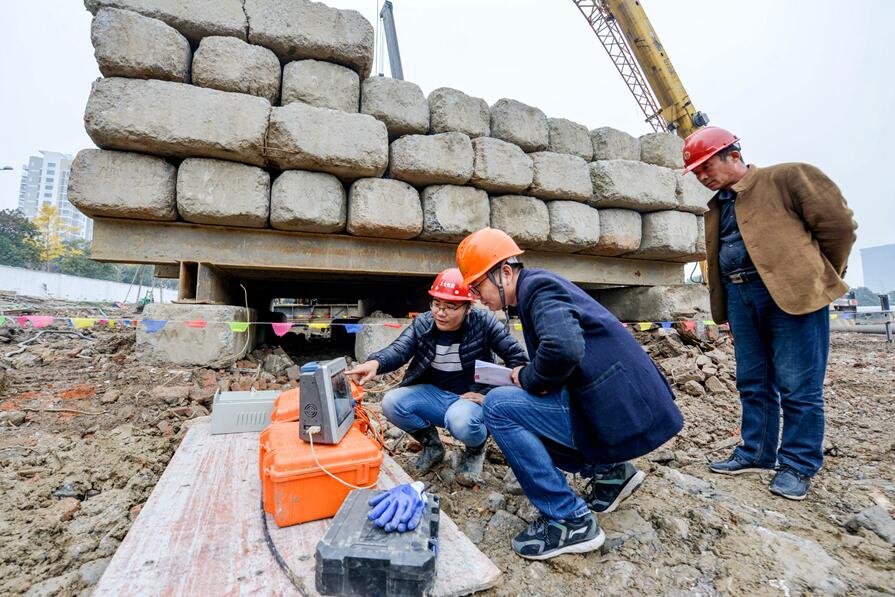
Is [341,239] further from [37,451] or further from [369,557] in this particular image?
[369,557]

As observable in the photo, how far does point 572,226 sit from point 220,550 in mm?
3891

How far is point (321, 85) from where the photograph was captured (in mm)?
3660

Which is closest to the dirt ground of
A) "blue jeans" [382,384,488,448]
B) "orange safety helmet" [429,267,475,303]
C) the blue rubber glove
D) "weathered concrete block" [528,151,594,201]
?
"blue jeans" [382,384,488,448]

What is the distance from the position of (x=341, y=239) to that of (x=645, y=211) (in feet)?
11.1

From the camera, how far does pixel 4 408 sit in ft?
9.22

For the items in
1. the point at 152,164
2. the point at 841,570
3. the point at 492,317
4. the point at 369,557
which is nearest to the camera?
the point at 369,557

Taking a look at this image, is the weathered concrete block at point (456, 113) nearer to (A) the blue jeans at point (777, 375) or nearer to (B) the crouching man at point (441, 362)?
(B) the crouching man at point (441, 362)

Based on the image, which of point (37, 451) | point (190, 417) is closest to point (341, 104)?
point (190, 417)

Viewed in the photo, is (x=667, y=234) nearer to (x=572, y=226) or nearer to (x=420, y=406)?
(x=572, y=226)

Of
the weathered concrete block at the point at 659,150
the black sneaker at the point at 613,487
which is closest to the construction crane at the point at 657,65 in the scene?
the weathered concrete block at the point at 659,150

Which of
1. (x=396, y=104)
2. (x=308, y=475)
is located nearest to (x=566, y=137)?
(x=396, y=104)

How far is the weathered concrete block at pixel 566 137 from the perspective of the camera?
4.52m

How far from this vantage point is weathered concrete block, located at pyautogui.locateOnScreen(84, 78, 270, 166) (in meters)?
3.07

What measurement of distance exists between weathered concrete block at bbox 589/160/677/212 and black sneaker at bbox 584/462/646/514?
3.28 metres
